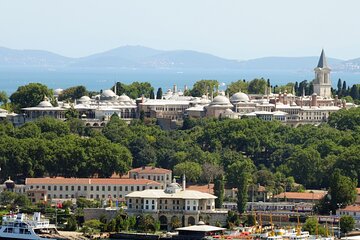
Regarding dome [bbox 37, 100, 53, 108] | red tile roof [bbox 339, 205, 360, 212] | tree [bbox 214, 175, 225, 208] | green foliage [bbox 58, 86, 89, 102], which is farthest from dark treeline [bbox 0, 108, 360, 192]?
green foliage [bbox 58, 86, 89, 102]

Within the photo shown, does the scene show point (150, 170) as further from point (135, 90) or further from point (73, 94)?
point (135, 90)

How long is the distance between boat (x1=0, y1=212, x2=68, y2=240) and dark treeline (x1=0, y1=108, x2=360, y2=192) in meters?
14.8

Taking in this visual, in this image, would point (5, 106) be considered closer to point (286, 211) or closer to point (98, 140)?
point (98, 140)

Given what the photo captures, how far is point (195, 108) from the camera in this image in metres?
106

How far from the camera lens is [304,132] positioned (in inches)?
3725

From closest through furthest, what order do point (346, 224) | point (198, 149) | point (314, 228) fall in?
point (314, 228), point (346, 224), point (198, 149)

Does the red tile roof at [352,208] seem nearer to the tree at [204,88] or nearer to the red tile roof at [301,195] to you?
the red tile roof at [301,195]

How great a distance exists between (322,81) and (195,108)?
16126mm

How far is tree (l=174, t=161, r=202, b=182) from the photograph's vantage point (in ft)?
271

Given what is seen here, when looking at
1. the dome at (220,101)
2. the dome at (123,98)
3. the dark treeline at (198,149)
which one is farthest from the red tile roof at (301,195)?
the dome at (123,98)

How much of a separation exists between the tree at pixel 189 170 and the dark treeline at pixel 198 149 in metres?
0.05

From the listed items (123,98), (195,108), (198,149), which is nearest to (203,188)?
(198,149)

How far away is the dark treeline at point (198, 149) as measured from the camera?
82.4 meters

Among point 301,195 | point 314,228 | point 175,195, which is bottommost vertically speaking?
point 314,228
